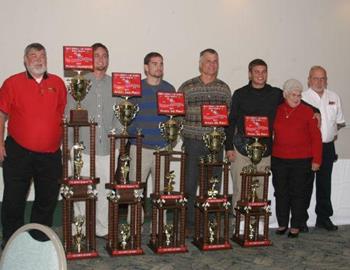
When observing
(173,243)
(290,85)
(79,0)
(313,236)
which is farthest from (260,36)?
(173,243)

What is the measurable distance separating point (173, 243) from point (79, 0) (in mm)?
2486

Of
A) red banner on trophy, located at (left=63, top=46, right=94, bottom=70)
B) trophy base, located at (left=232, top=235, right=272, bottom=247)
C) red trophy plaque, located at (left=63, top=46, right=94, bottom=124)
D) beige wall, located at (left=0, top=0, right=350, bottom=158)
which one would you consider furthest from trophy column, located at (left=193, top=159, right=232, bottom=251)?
beige wall, located at (left=0, top=0, right=350, bottom=158)

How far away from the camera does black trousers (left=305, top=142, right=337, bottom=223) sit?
4.09 meters

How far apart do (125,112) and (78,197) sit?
68cm

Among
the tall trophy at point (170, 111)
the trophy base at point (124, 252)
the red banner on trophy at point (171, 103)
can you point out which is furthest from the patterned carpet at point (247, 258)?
the red banner on trophy at point (171, 103)

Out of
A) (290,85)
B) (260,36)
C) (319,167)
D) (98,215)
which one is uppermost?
(260,36)

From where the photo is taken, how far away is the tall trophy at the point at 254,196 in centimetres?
364

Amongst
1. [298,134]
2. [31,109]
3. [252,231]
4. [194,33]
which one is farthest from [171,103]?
[194,33]

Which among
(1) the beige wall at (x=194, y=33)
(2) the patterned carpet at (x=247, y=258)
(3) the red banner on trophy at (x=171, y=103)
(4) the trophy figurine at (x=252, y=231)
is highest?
(1) the beige wall at (x=194, y=33)

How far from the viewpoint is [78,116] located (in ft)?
10.9

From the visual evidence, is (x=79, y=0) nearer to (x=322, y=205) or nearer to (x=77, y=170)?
(x=77, y=170)

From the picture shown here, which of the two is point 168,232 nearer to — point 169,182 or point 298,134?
point 169,182

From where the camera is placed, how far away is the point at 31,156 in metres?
3.34

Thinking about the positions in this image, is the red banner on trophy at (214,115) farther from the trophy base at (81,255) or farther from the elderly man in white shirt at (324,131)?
the trophy base at (81,255)
